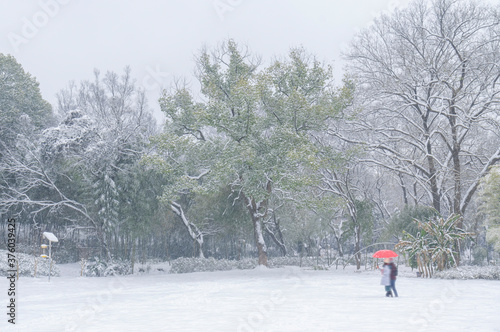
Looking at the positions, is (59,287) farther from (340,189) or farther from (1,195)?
A: (340,189)

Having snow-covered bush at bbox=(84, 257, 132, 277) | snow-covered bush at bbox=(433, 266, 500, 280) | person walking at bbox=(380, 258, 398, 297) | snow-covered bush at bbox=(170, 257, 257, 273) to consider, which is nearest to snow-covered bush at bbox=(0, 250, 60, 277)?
snow-covered bush at bbox=(84, 257, 132, 277)

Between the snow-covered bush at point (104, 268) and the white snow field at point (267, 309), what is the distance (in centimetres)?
934

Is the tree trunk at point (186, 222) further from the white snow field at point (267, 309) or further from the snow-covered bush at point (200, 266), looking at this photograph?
the white snow field at point (267, 309)

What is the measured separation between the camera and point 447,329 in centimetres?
789

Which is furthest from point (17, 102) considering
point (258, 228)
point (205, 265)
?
point (258, 228)

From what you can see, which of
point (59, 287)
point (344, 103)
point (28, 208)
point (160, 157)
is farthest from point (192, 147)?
point (28, 208)

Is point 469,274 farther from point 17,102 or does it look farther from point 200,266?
point 17,102

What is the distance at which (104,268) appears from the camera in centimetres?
2589

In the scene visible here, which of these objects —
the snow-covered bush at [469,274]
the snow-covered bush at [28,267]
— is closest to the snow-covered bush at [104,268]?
the snow-covered bush at [28,267]

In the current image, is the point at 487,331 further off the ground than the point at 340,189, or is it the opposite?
the point at 340,189

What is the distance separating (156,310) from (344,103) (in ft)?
52.4

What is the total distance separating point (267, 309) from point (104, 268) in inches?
687

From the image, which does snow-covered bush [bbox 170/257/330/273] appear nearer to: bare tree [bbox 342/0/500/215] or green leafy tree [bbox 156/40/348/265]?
green leafy tree [bbox 156/40/348/265]

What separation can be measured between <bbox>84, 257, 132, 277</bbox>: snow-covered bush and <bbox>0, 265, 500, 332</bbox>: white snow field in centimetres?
934
